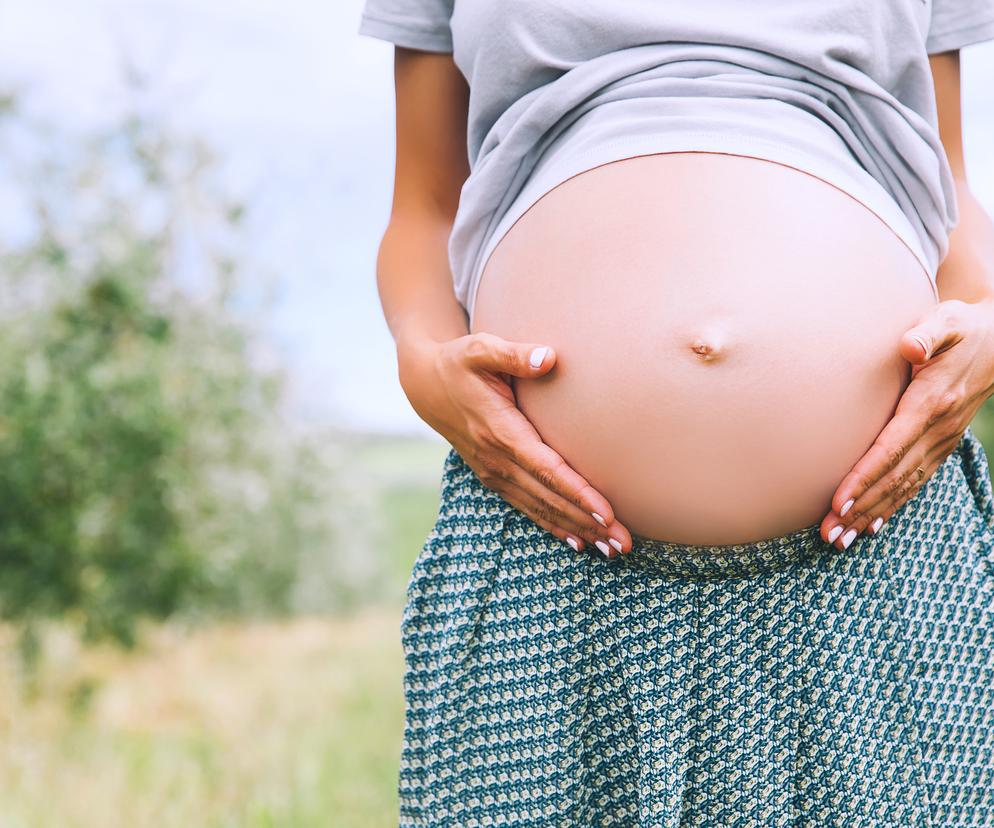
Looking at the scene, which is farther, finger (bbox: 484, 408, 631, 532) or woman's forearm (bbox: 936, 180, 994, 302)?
woman's forearm (bbox: 936, 180, 994, 302)

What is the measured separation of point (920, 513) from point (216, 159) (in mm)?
3087

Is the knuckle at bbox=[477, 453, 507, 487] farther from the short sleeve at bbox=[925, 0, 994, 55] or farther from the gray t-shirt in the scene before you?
the short sleeve at bbox=[925, 0, 994, 55]

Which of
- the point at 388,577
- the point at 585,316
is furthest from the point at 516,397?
the point at 388,577

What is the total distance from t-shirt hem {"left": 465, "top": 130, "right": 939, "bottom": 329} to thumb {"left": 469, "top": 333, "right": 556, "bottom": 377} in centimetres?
14

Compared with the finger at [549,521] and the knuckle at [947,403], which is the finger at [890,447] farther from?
the finger at [549,521]

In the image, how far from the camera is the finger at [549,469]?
769 mm

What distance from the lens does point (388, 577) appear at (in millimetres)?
4672

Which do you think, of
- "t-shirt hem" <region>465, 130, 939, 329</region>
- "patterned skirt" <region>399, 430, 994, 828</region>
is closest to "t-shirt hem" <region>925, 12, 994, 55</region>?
"t-shirt hem" <region>465, 130, 939, 329</region>

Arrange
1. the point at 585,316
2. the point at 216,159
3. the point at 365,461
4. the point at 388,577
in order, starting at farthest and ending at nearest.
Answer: the point at 388,577 < the point at 365,461 < the point at 216,159 < the point at 585,316

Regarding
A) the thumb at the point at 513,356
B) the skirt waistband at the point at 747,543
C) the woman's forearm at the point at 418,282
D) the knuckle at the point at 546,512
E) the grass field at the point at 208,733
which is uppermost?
the thumb at the point at 513,356

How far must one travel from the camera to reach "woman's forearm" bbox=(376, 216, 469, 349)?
950 mm

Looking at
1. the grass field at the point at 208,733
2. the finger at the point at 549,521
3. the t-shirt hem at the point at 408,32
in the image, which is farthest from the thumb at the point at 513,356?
the grass field at the point at 208,733

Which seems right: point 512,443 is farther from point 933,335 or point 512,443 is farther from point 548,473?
point 933,335

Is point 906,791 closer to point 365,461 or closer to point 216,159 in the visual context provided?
point 216,159
